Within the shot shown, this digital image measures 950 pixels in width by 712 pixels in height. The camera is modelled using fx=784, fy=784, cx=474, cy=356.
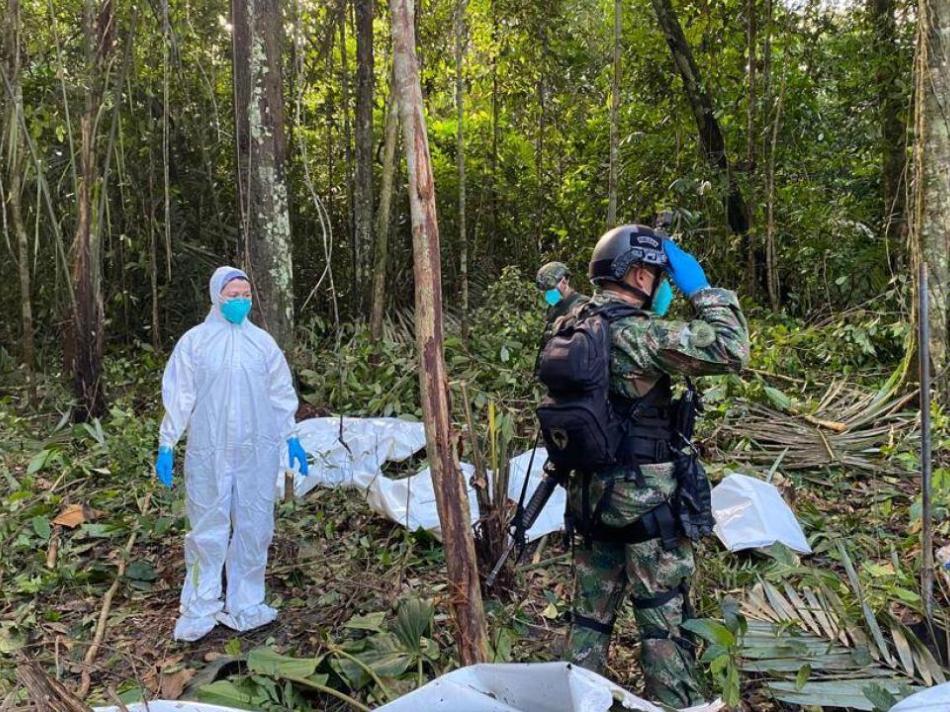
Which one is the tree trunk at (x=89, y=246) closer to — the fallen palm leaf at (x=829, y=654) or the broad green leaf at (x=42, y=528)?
the broad green leaf at (x=42, y=528)

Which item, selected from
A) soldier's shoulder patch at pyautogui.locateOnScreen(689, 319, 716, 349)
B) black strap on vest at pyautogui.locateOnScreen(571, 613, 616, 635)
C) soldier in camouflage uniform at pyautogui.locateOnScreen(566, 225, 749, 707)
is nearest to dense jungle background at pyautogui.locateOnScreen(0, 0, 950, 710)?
soldier in camouflage uniform at pyautogui.locateOnScreen(566, 225, 749, 707)

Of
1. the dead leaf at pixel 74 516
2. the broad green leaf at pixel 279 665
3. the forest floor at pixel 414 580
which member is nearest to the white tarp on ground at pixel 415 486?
the forest floor at pixel 414 580

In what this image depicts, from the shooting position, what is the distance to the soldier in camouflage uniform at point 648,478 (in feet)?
8.09

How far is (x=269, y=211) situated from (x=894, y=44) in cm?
584

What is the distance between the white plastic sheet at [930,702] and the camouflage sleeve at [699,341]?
1.01 meters

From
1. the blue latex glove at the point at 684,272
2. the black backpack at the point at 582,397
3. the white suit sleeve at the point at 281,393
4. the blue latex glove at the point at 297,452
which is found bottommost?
the blue latex glove at the point at 297,452

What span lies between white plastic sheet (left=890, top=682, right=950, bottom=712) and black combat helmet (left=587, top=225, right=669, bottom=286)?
4.68 ft

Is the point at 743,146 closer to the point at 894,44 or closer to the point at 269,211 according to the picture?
the point at 894,44

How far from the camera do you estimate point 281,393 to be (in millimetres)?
3932

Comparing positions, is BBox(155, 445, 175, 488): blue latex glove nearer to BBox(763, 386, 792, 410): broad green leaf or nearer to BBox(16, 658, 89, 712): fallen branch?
BBox(16, 658, 89, 712): fallen branch

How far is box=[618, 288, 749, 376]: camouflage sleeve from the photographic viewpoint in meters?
2.42

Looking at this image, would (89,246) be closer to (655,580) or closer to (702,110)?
(655,580)

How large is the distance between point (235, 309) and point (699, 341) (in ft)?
7.52

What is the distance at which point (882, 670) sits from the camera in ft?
8.68
